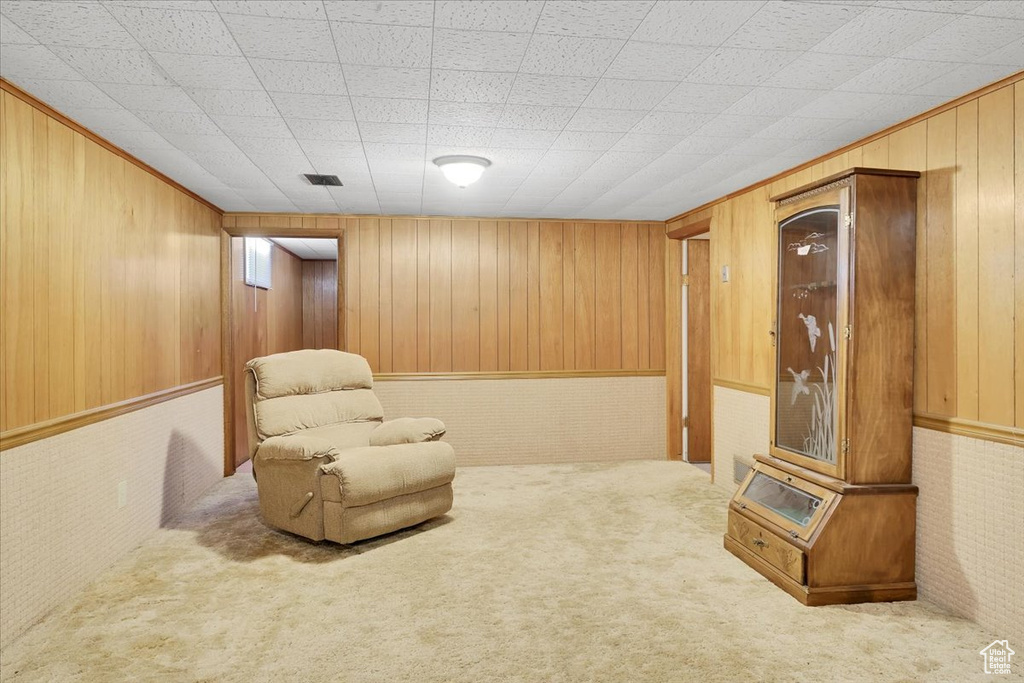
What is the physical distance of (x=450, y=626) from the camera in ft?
7.63

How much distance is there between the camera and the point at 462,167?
3334mm

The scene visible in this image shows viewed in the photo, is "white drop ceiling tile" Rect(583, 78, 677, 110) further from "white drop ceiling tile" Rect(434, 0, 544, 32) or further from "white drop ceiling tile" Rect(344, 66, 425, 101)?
"white drop ceiling tile" Rect(344, 66, 425, 101)

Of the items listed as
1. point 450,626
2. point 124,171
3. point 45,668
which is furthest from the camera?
point 124,171

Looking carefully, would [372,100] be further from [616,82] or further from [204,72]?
[616,82]

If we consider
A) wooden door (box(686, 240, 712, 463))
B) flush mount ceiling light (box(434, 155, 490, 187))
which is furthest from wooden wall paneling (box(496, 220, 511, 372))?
flush mount ceiling light (box(434, 155, 490, 187))

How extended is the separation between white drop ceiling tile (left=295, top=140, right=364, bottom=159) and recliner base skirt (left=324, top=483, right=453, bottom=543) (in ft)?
6.15

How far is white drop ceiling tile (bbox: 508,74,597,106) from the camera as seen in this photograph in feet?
7.47

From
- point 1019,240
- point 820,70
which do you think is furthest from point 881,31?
point 1019,240

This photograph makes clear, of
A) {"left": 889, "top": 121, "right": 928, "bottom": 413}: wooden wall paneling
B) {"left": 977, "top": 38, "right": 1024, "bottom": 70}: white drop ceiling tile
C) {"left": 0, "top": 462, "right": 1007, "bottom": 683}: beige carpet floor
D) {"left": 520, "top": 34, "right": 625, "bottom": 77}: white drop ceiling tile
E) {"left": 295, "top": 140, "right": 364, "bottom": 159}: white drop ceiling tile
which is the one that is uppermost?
{"left": 295, "top": 140, "right": 364, "bottom": 159}: white drop ceiling tile

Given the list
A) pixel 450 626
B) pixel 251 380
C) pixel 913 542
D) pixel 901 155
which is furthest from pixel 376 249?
pixel 913 542

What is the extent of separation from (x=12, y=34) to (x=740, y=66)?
2440mm

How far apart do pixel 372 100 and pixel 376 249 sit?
2621mm

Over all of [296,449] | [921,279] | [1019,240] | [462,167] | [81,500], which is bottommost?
[81,500]

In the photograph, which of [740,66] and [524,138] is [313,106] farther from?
[740,66]
